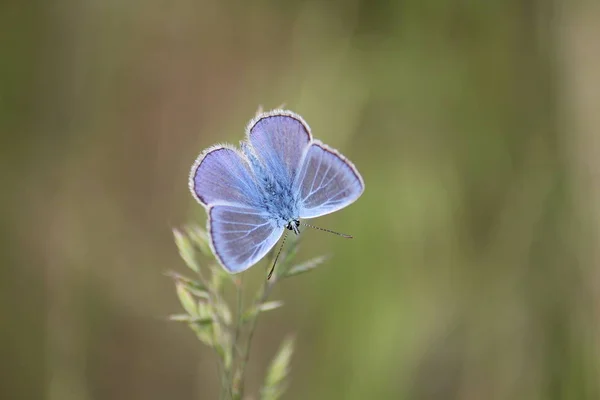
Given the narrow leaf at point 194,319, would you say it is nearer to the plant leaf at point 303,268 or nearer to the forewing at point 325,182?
the plant leaf at point 303,268

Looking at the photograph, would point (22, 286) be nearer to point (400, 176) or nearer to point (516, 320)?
point (400, 176)

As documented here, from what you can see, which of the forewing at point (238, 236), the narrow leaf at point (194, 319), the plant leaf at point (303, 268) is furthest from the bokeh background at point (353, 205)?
the forewing at point (238, 236)

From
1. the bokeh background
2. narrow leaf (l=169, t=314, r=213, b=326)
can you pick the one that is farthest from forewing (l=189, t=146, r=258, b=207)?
the bokeh background

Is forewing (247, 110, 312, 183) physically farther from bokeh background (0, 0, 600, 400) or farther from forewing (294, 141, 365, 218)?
bokeh background (0, 0, 600, 400)

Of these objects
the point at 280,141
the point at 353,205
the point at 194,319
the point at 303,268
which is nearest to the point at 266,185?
the point at 280,141

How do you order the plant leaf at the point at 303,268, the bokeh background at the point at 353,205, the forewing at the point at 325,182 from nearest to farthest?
1. the forewing at the point at 325,182
2. the plant leaf at the point at 303,268
3. the bokeh background at the point at 353,205

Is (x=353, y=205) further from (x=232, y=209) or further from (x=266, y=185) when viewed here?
(x=232, y=209)
